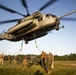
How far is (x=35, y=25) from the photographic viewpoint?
15508mm

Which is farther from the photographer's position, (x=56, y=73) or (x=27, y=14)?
(x=56, y=73)

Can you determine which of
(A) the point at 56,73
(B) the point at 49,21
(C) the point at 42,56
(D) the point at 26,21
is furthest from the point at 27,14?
(A) the point at 56,73

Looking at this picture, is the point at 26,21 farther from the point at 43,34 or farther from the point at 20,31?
the point at 43,34

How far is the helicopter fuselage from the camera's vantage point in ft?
49.7

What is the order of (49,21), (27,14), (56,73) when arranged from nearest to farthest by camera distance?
1. (49,21)
2. (27,14)
3. (56,73)

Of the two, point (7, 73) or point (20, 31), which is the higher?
point (20, 31)

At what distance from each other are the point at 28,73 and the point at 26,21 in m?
7.80

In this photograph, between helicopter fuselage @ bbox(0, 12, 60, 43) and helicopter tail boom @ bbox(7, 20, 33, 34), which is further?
helicopter tail boom @ bbox(7, 20, 33, 34)

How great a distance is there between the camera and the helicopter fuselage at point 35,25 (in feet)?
49.7

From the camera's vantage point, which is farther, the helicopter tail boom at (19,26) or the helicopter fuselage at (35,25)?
the helicopter tail boom at (19,26)

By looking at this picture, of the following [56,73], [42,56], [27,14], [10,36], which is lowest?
[56,73]

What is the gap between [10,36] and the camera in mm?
17078

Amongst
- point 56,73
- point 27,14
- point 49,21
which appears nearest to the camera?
point 49,21

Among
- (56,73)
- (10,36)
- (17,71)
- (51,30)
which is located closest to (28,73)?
(17,71)
